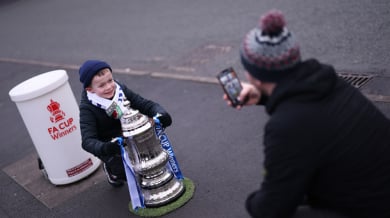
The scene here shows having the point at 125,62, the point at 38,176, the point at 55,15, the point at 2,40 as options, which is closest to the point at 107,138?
the point at 38,176

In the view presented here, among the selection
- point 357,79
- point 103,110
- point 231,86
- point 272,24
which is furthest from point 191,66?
point 272,24

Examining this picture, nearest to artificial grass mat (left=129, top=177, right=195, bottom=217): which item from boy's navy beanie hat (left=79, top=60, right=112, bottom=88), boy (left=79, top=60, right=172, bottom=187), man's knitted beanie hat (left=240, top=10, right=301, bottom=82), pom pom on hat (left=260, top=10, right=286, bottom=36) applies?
boy (left=79, top=60, right=172, bottom=187)

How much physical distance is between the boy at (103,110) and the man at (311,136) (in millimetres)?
1960

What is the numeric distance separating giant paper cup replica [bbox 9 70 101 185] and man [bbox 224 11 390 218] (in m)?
3.06

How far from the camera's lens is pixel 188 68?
7.70 metres

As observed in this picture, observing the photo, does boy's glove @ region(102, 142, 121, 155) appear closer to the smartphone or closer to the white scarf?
the white scarf

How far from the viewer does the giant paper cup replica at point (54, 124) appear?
477 centimetres

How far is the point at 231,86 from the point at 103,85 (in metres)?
1.58

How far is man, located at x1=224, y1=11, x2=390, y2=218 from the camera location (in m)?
2.11

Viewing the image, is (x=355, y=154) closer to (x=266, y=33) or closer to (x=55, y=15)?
(x=266, y=33)

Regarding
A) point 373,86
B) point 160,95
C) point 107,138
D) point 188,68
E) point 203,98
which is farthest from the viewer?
point 188,68

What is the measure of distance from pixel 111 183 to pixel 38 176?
1.23 metres

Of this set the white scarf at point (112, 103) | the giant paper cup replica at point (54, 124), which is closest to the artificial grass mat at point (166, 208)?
the white scarf at point (112, 103)

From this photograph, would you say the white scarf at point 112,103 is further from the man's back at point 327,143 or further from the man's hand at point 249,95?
the man's back at point 327,143
